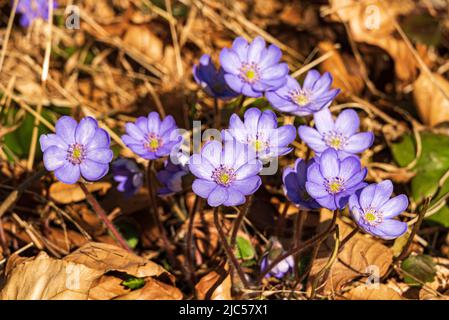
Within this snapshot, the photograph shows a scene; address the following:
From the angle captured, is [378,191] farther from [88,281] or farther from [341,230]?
[88,281]

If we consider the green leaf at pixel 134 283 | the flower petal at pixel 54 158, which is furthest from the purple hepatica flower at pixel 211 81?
the green leaf at pixel 134 283

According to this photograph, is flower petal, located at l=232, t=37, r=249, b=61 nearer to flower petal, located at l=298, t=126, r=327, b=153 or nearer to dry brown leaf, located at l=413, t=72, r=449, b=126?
flower petal, located at l=298, t=126, r=327, b=153

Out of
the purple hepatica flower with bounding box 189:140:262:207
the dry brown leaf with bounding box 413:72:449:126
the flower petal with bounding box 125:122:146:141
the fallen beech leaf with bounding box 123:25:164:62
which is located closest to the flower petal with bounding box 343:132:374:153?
the purple hepatica flower with bounding box 189:140:262:207

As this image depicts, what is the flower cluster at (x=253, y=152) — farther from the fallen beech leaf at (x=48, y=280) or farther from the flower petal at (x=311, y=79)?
the fallen beech leaf at (x=48, y=280)

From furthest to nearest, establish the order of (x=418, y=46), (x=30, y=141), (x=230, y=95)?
(x=418, y=46) < (x=30, y=141) < (x=230, y=95)

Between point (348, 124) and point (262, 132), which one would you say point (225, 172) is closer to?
point (262, 132)

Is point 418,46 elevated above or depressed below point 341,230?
above
